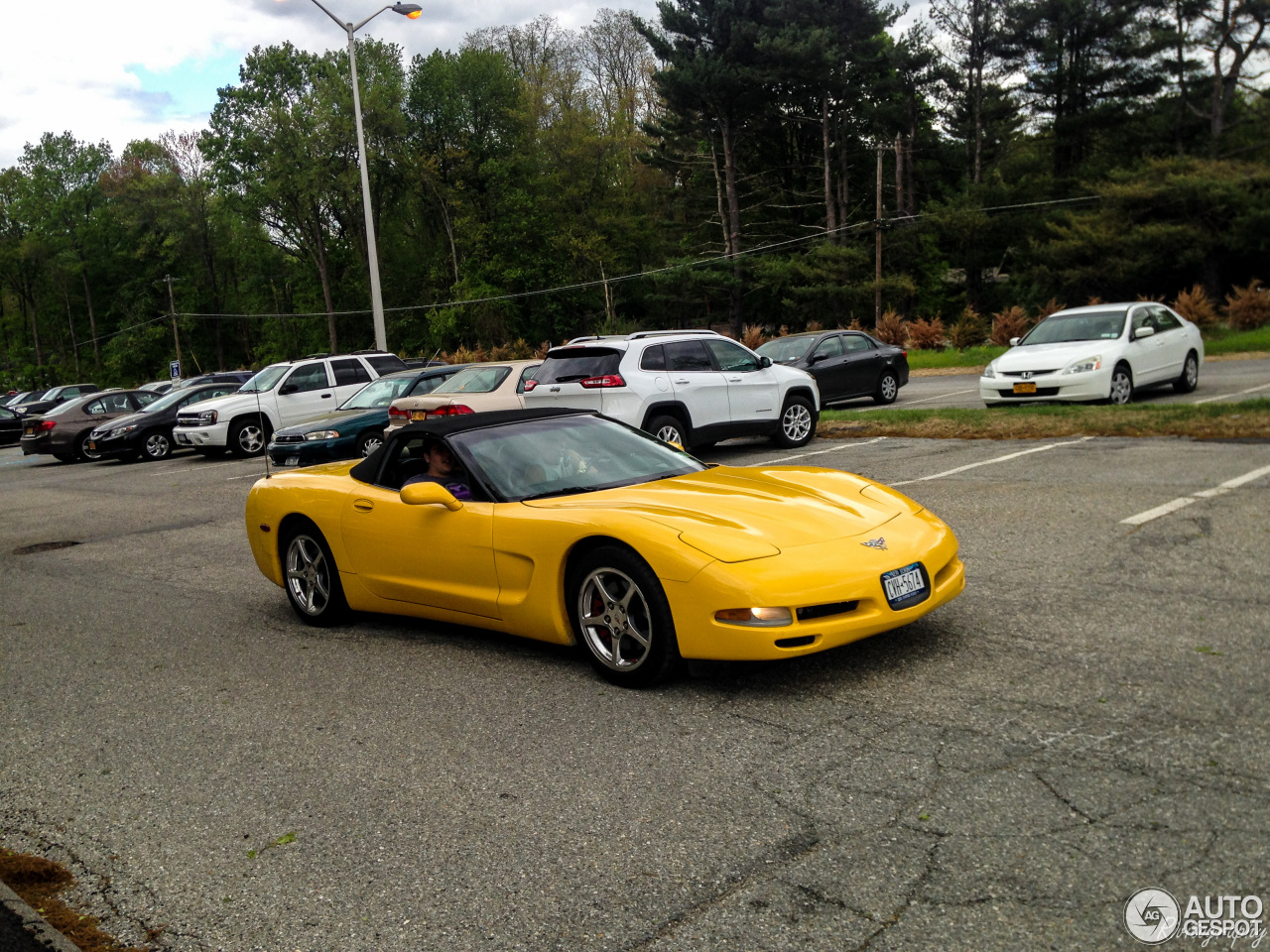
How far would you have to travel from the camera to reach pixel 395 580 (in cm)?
631

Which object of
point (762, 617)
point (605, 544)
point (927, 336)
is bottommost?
point (762, 617)

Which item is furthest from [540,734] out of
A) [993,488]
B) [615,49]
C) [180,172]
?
[180,172]

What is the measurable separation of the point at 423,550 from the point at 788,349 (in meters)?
15.5

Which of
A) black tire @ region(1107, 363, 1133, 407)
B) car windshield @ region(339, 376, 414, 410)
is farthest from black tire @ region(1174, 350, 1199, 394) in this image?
car windshield @ region(339, 376, 414, 410)

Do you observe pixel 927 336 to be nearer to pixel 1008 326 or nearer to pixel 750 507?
pixel 1008 326

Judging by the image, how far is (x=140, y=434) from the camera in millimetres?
24219

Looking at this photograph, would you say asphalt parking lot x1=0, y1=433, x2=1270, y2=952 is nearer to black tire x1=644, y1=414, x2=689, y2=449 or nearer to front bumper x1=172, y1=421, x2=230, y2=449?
black tire x1=644, y1=414, x2=689, y2=449

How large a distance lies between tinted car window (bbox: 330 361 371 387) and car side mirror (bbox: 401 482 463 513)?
1745 centimetres

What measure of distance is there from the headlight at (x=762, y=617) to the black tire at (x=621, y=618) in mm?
323

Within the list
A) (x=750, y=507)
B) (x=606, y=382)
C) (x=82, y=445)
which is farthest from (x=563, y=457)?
(x=82, y=445)

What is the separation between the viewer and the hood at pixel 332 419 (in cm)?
1734

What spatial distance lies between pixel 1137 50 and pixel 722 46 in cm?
1815

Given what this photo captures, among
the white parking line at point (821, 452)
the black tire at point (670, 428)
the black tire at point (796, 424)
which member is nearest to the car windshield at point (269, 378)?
the black tire at point (670, 428)

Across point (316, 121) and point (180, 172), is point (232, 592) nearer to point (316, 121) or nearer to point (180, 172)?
point (316, 121)
